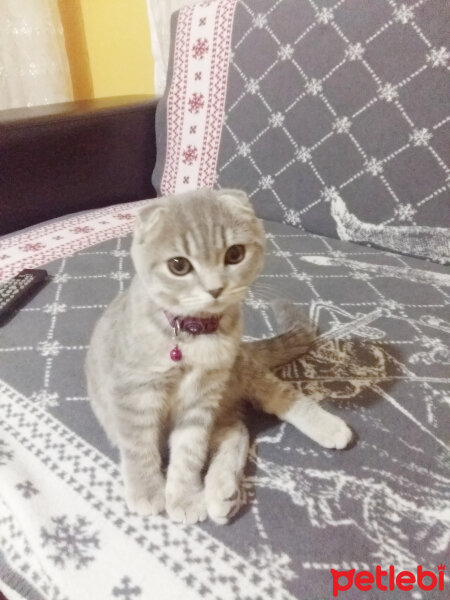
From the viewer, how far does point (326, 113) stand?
3.92ft

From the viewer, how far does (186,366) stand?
0.68 metres

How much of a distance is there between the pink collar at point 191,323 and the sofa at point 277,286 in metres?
0.19

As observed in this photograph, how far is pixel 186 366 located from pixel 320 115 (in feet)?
2.63

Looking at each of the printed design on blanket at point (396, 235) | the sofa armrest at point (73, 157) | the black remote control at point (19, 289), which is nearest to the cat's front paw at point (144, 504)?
the black remote control at point (19, 289)

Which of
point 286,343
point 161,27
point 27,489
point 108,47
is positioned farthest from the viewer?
point 108,47

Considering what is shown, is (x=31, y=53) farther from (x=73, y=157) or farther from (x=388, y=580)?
(x=388, y=580)

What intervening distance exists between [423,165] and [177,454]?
814mm

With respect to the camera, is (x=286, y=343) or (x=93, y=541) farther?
(x=286, y=343)

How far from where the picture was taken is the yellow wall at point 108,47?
193cm

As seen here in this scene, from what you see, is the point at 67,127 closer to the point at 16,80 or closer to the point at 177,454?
the point at 16,80

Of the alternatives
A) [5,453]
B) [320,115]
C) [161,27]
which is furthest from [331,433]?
[161,27]

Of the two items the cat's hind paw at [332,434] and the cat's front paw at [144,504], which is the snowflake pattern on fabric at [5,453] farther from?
the cat's hind paw at [332,434]

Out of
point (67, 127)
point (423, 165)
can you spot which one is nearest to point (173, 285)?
point (423, 165)

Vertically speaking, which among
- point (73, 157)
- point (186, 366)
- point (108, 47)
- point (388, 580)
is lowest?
point (388, 580)
